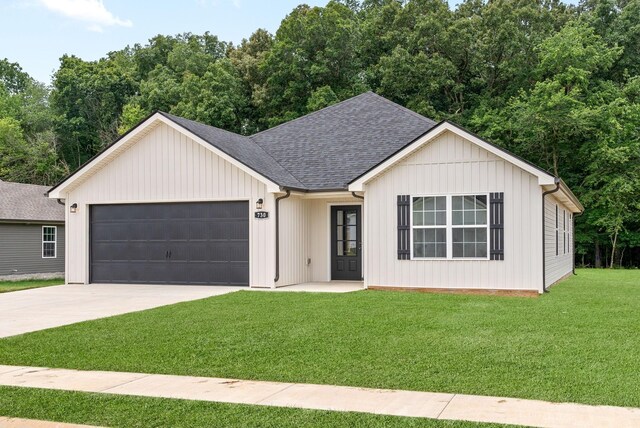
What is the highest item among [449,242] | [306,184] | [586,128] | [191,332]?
[586,128]

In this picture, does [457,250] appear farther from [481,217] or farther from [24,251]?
[24,251]

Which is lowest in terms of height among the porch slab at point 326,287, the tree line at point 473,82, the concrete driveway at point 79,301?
the concrete driveway at point 79,301

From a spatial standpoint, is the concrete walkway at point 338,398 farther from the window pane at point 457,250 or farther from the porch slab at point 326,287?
the window pane at point 457,250

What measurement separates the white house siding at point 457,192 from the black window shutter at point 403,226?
118 mm

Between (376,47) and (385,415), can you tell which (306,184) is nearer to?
(385,415)

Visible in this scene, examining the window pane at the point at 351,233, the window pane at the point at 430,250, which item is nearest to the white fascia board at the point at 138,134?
the window pane at the point at 351,233

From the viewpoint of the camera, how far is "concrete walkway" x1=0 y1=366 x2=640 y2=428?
5000 mm

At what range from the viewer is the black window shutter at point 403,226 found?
14422 mm

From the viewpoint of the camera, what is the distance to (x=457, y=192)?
46.0ft

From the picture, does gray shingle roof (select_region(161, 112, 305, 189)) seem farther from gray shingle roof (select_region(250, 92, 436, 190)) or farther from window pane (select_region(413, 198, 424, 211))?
window pane (select_region(413, 198, 424, 211))

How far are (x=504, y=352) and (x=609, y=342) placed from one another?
1.57m

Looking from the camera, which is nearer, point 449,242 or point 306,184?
point 449,242

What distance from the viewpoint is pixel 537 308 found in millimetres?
11164

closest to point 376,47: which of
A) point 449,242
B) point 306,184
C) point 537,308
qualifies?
point 306,184
